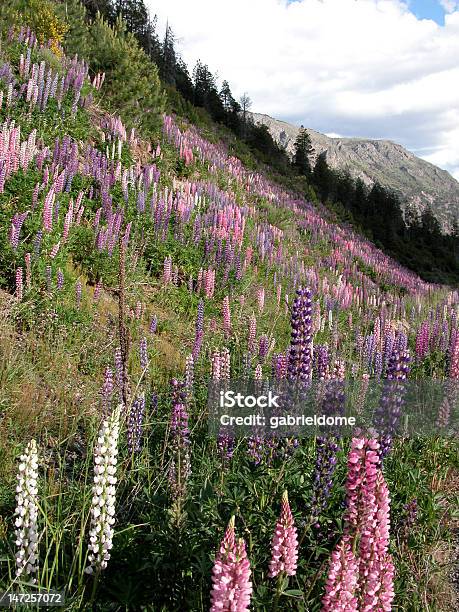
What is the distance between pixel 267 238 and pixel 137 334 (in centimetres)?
654

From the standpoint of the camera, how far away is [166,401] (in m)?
4.59

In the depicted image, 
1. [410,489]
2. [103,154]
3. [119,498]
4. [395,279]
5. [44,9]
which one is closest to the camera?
[119,498]

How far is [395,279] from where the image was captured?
16469mm

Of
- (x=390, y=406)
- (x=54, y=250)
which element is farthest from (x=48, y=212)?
(x=390, y=406)

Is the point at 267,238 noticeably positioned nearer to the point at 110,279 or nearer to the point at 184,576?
the point at 110,279

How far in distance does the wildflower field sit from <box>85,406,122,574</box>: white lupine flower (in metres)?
0.01

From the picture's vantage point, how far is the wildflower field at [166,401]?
2342 millimetres

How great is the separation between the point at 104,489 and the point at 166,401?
2.21m

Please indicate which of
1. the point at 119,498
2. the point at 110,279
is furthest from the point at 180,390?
the point at 110,279

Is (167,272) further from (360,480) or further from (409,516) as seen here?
(360,480)

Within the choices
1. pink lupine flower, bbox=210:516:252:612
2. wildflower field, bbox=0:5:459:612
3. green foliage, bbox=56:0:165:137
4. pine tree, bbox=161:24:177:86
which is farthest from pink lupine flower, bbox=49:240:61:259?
pine tree, bbox=161:24:177:86

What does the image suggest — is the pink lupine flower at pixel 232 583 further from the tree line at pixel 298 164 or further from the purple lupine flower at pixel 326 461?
the tree line at pixel 298 164

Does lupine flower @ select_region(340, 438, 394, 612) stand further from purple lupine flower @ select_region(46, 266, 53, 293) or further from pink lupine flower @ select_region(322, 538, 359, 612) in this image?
purple lupine flower @ select_region(46, 266, 53, 293)

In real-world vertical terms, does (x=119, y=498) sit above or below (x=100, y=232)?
below
